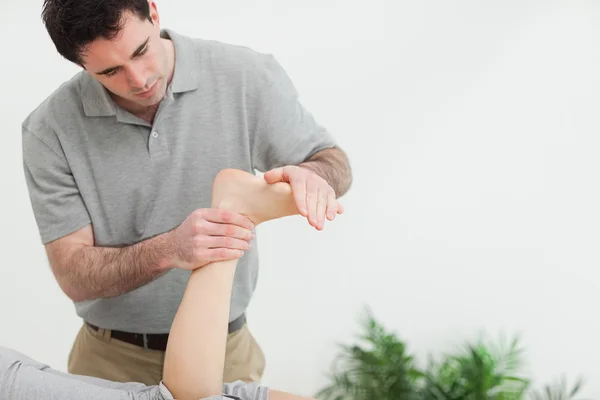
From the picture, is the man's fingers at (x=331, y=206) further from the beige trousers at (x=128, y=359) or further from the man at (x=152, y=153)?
the beige trousers at (x=128, y=359)

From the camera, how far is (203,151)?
5.87ft

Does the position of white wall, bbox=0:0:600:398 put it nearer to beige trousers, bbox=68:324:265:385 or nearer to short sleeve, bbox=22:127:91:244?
beige trousers, bbox=68:324:265:385

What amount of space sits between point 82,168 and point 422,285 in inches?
61.3

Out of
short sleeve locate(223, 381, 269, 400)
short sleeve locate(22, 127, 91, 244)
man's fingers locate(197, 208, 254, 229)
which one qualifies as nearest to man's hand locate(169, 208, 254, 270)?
man's fingers locate(197, 208, 254, 229)

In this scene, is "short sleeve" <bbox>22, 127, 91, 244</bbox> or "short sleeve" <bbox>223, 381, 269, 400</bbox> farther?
"short sleeve" <bbox>22, 127, 91, 244</bbox>

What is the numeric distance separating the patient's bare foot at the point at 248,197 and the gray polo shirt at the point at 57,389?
0.36 meters

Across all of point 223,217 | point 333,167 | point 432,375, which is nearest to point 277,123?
point 333,167

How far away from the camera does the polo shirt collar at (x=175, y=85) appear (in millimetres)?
1752

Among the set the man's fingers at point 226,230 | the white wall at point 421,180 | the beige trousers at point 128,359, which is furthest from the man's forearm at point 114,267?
the white wall at point 421,180

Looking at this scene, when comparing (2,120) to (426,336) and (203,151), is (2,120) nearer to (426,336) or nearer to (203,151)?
(203,151)

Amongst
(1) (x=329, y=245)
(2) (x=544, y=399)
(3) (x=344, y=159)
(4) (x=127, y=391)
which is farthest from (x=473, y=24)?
(4) (x=127, y=391)

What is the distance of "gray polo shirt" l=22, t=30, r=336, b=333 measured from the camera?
176 cm

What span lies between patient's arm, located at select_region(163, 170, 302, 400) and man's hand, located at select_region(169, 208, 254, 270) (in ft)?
0.18

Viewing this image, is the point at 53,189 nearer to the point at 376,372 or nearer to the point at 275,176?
the point at 275,176
